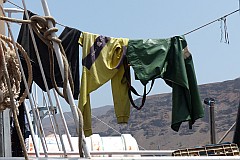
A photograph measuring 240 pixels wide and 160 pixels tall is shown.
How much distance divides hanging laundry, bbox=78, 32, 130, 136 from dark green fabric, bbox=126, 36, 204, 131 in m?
0.13

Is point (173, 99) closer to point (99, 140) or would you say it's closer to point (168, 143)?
point (99, 140)

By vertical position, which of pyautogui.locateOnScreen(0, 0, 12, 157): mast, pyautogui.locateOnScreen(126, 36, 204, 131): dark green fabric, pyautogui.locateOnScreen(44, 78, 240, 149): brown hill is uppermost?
pyautogui.locateOnScreen(126, 36, 204, 131): dark green fabric

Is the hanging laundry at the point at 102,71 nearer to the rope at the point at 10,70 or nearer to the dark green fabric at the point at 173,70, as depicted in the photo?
the dark green fabric at the point at 173,70

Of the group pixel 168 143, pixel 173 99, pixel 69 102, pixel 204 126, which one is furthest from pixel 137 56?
pixel 204 126

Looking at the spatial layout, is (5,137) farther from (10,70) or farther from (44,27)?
(44,27)

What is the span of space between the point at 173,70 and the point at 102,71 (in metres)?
0.66

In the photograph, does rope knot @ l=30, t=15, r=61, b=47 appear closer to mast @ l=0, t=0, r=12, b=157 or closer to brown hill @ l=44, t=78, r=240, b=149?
mast @ l=0, t=0, r=12, b=157

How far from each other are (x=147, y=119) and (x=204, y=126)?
22.1 ft

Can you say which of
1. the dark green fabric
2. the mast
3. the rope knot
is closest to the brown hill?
the dark green fabric

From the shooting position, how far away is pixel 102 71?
14.1 ft

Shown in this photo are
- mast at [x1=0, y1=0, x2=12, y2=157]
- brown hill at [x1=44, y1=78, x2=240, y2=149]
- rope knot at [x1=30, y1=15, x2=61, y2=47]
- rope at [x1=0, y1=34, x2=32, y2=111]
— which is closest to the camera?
rope knot at [x1=30, y1=15, x2=61, y2=47]

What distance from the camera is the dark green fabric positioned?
4246mm

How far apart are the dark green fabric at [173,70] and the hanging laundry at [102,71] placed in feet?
0.43

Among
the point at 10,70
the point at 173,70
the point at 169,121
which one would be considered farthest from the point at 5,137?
the point at 169,121
